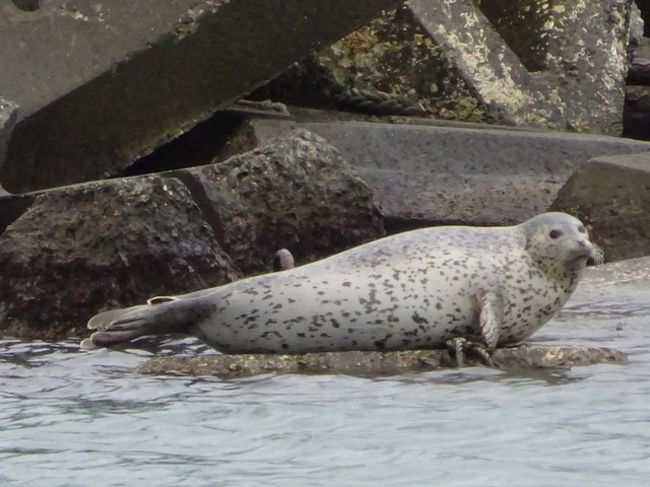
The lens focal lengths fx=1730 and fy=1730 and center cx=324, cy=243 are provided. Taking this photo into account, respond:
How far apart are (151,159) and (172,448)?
15.5ft

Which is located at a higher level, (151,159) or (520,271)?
(151,159)

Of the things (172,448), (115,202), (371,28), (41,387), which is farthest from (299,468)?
(371,28)

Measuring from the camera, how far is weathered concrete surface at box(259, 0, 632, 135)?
A: 31.7 feet

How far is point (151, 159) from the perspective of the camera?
8.96 metres

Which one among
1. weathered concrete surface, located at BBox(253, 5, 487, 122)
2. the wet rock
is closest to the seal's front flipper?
the wet rock

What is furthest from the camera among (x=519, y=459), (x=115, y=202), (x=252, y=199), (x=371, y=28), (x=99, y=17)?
(x=371, y=28)

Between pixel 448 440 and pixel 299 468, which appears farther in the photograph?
pixel 448 440

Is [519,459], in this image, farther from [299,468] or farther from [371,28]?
[371,28]

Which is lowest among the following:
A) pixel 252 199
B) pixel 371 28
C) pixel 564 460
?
pixel 564 460

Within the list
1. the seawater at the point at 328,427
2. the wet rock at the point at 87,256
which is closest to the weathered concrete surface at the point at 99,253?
the wet rock at the point at 87,256

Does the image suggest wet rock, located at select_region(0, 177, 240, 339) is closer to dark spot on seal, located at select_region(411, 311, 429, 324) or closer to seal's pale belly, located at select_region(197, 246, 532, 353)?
seal's pale belly, located at select_region(197, 246, 532, 353)

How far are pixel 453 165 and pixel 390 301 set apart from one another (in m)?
3.23

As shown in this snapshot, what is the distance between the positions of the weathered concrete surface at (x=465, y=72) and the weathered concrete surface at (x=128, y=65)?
Result: 1400 mm

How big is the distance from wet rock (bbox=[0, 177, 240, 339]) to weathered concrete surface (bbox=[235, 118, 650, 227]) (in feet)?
5.93
